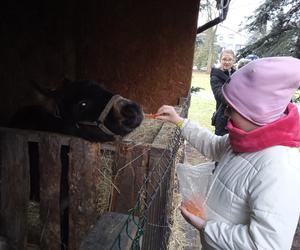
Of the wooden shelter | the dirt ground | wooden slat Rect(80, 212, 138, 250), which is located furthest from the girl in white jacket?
the wooden shelter

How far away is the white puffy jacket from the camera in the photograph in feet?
4.52

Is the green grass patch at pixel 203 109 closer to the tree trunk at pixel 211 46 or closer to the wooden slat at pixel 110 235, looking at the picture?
the tree trunk at pixel 211 46

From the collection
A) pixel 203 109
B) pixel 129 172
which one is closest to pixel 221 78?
pixel 129 172

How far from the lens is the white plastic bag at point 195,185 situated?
184cm

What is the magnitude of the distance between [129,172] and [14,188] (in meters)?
0.87

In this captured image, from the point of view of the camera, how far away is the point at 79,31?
512cm

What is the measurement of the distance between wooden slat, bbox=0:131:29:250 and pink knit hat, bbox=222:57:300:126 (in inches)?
63.3

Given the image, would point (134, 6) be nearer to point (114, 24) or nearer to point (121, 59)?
point (114, 24)

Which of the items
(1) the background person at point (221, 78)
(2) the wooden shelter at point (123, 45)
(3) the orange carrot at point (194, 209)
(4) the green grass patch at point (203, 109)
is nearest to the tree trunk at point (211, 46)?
(4) the green grass patch at point (203, 109)

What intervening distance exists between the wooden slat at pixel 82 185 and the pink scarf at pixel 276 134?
1.20 m

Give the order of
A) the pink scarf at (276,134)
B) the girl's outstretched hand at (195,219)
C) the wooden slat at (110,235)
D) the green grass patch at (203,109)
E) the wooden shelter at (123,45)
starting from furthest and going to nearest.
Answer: the green grass patch at (203,109) < the wooden shelter at (123,45) < the girl's outstretched hand at (195,219) < the pink scarf at (276,134) < the wooden slat at (110,235)

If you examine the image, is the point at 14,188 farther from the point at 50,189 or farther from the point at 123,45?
the point at 123,45

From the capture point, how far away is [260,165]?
1.51m

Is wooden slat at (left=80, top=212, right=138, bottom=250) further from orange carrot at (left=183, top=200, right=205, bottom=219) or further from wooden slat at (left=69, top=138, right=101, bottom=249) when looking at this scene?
wooden slat at (left=69, top=138, right=101, bottom=249)
